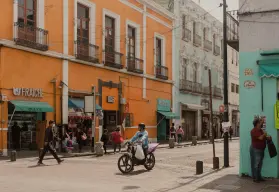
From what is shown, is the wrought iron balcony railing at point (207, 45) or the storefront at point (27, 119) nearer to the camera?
the storefront at point (27, 119)

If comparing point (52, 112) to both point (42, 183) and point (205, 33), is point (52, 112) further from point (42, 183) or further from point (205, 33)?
point (205, 33)

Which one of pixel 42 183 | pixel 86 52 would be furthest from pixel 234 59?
pixel 42 183

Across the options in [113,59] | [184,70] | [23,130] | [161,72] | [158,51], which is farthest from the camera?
[184,70]

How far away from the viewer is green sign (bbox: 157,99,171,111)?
34688 millimetres

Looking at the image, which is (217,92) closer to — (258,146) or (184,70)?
(184,70)

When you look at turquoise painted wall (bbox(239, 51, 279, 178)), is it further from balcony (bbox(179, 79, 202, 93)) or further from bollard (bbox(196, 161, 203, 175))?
balcony (bbox(179, 79, 202, 93))

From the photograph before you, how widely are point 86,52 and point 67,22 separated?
7.19ft

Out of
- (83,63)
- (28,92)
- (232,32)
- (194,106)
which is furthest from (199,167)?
(194,106)

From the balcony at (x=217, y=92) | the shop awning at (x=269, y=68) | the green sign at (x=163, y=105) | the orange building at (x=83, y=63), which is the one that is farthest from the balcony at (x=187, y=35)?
the shop awning at (x=269, y=68)

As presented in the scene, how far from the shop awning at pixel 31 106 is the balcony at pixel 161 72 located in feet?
43.7

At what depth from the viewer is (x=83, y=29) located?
26.4m

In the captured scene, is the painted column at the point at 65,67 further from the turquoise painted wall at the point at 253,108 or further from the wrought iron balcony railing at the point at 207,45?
the wrought iron balcony railing at the point at 207,45

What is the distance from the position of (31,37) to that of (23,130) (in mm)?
4717

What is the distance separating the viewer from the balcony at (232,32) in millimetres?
14114
